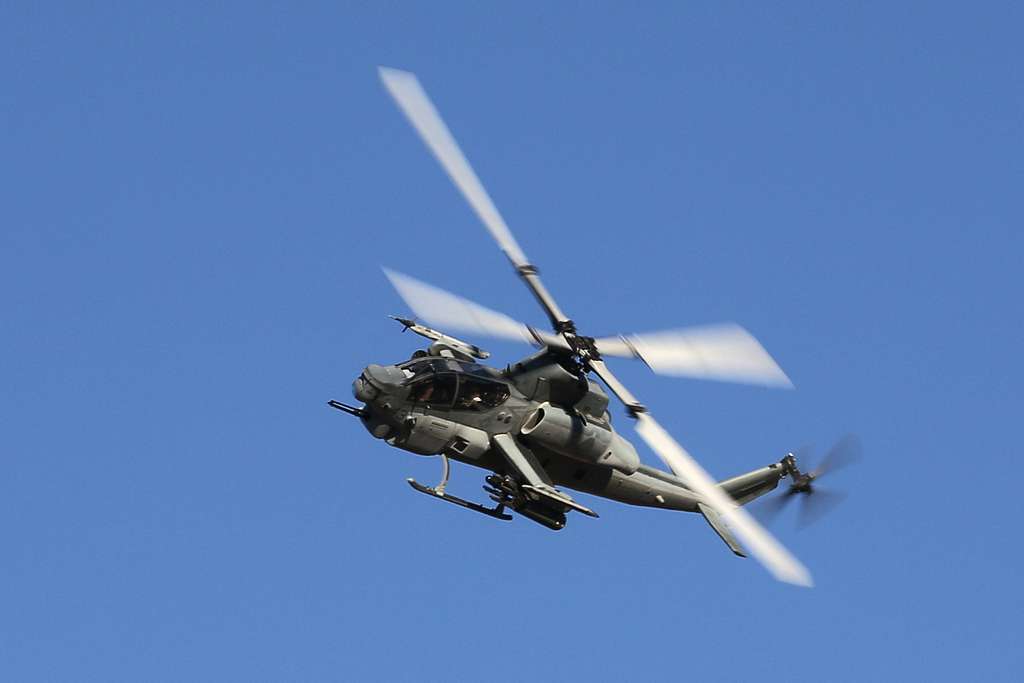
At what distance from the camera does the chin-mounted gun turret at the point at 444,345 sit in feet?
127

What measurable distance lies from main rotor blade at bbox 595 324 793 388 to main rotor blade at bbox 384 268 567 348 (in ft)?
8.16

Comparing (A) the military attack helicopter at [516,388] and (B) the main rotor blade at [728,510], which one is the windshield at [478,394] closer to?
(A) the military attack helicopter at [516,388]

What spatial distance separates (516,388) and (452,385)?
1682 mm

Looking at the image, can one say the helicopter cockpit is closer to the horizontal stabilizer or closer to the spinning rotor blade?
the spinning rotor blade

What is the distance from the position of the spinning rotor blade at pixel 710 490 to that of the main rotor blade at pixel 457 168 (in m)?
2.21

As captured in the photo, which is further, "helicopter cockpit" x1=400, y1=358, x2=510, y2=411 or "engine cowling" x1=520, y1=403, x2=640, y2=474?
"engine cowling" x1=520, y1=403, x2=640, y2=474

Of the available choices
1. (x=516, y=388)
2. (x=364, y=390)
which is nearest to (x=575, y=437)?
(x=516, y=388)

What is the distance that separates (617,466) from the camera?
3925 cm

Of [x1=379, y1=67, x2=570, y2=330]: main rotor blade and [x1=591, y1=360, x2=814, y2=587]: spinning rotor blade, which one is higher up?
[x1=379, y1=67, x2=570, y2=330]: main rotor blade

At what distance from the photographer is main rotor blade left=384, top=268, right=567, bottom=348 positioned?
119 ft

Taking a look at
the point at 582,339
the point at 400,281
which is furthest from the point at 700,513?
the point at 400,281

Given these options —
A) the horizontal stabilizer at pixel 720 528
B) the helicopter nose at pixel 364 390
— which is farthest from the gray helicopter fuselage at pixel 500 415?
the horizontal stabilizer at pixel 720 528

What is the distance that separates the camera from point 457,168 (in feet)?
125

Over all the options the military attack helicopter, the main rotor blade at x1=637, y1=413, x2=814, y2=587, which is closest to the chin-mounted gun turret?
the military attack helicopter
